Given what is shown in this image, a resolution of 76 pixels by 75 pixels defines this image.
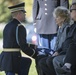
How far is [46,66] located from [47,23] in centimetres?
107

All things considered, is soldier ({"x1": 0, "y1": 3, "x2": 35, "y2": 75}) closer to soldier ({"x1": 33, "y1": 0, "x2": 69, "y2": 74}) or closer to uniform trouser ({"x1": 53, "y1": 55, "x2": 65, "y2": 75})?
uniform trouser ({"x1": 53, "y1": 55, "x2": 65, "y2": 75})

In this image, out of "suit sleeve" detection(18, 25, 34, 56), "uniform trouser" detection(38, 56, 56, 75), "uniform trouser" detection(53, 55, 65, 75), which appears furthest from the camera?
"suit sleeve" detection(18, 25, 34, 56)

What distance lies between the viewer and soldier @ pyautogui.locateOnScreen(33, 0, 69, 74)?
7.02 metres

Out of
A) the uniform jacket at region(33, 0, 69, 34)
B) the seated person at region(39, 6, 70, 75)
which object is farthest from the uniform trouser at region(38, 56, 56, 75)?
the uniform jacket at region(33, 0, 69, 34)

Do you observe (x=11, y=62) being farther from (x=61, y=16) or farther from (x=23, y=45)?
(x=61, y=16)

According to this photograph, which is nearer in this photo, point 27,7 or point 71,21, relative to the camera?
point 71,21

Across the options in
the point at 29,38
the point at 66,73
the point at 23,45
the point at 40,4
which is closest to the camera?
the point at 66,73

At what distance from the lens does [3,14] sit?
1008cm

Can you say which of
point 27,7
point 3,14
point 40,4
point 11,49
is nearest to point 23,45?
point 11,49

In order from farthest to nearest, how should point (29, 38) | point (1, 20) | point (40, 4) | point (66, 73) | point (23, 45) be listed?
point (1, 20) → point (29, 38) → point (40, 4) → point (23, 45) → point (66, 73)

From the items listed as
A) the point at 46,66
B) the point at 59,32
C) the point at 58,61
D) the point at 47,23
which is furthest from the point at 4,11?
the point at 58,61

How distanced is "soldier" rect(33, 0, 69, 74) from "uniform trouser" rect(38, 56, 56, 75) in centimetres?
63

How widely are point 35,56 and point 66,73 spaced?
3.33ft

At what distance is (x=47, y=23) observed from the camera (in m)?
7.15
